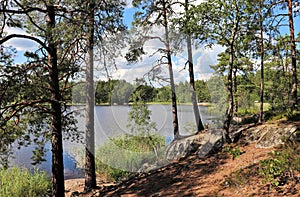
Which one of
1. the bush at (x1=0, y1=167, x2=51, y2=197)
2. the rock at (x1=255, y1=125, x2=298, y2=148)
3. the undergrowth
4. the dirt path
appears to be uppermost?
the rock at (x1=255, y1=125, x2=298, y2=148)

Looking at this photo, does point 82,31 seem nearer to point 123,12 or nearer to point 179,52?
point 123,12

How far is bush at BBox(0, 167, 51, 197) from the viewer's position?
26.1ft

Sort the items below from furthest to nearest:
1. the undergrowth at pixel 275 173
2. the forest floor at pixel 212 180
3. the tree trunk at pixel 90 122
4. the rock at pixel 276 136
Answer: the tree trunk at pixel 90 122
the rock at pixel 276 136
the forest floor at pixel 212 180
the undergrowth at pixel 275 173

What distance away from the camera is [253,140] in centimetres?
665

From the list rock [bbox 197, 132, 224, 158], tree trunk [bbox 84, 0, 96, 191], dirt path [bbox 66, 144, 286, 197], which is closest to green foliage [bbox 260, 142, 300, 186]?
dirt path [bbox 66, 144, 286, 197]

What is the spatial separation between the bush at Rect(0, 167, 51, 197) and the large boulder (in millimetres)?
4087

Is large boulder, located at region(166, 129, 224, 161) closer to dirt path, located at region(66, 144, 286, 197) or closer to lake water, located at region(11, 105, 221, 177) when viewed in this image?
dirt path, located at region(66, 144, 286, 197)

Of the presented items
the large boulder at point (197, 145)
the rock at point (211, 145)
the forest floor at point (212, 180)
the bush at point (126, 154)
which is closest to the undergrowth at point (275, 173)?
the forest floor at point (212, 180)

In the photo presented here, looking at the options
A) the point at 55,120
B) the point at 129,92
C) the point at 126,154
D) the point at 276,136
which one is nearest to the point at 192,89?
the point at 129,92

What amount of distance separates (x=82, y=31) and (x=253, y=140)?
15.9ft

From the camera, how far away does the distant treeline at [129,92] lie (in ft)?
21.4

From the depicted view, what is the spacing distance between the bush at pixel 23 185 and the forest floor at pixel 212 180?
1986 mm

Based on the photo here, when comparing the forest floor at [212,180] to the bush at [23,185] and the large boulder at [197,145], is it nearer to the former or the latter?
the large boulder at [197,145]

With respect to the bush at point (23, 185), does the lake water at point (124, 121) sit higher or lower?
higher
